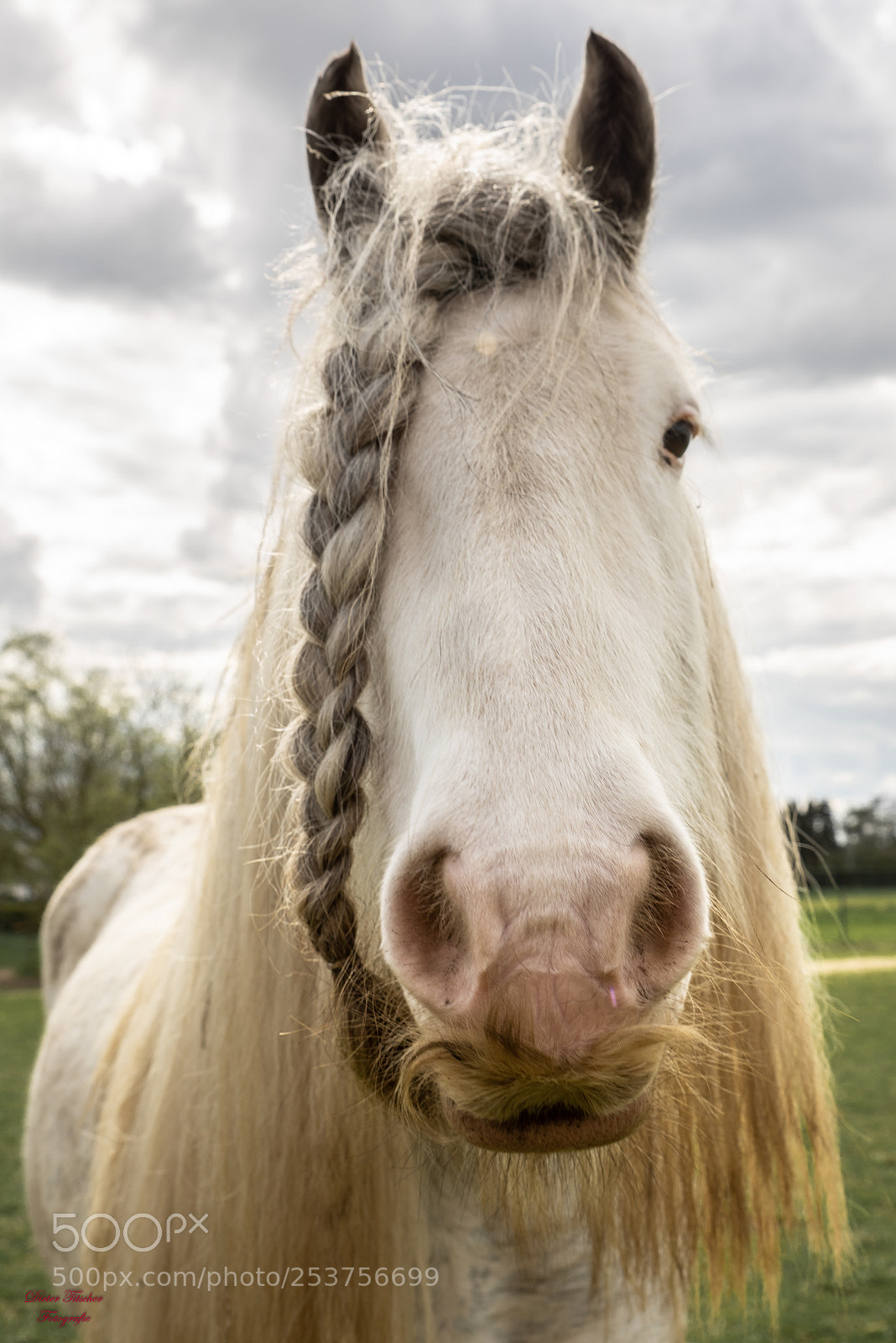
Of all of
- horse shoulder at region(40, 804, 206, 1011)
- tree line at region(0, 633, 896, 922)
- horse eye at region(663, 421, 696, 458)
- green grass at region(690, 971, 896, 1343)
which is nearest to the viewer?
horse eye at region(663, 421, 696, 458)

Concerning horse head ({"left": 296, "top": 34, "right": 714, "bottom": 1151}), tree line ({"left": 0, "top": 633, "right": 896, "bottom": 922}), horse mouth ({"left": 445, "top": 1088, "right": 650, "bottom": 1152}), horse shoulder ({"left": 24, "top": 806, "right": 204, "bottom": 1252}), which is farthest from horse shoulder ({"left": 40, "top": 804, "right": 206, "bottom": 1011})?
tree line ({"left": 0, "top": 633, "right": 896, "bottom": 922})

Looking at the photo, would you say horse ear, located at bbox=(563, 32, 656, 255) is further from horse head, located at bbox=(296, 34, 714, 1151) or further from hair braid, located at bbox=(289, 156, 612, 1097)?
hair braid, located at bbox=(289, 156, 612, 1097)

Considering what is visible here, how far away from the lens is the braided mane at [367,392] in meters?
1.28

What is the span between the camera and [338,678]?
129 cm

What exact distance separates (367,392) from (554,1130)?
3.53ft

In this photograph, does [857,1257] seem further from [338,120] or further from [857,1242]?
[338,120]

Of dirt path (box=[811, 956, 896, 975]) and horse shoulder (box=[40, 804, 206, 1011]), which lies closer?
horse shoulder (box=[40, 804, 206, 1011])

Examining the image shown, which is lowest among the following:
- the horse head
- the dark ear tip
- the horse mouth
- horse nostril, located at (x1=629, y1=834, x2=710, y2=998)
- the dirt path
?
the dirt path

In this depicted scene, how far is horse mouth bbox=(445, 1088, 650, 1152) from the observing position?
109 cm

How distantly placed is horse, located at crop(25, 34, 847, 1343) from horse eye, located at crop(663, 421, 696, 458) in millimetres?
17

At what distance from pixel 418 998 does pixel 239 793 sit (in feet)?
2.43

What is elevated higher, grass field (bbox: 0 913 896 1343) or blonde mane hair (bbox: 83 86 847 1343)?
blonde mane hair (bbox: 83 86 847 1343)

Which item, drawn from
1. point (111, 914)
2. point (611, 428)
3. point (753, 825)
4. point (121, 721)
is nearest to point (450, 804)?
point (611, 428)

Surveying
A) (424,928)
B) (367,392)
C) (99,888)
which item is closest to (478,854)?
(424,928)
